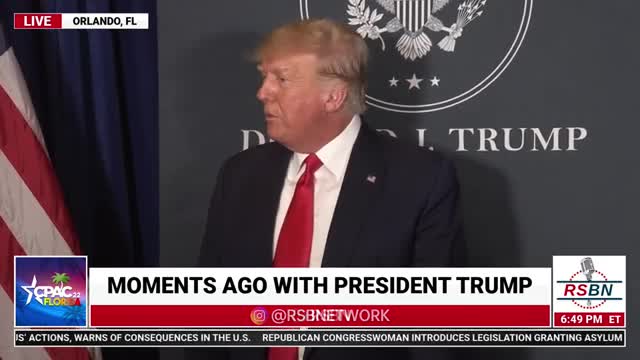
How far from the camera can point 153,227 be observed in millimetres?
2281

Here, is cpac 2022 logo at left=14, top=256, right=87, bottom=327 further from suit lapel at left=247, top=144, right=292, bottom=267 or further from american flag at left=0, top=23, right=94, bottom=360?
suit lapel at left=247, top=144, right=292, bottom=267

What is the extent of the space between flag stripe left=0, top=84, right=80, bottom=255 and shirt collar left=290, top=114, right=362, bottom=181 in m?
0.66

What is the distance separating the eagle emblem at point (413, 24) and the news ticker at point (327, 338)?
0.64 meters

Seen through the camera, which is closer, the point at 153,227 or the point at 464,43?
the point at 464,43

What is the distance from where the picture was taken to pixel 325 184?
74.9 inches

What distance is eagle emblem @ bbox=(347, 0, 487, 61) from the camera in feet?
6.59

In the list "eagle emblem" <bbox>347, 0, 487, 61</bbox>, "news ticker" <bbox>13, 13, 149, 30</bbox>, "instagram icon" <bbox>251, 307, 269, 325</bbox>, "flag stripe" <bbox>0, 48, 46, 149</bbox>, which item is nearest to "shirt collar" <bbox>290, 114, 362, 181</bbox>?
"eagle emblem" <bbox>347, 0, 487, 61</bbox>

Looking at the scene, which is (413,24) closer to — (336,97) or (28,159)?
(336,97)

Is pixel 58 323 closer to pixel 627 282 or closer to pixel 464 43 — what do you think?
pixel 464 43

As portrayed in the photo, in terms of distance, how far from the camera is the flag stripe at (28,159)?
80.7 inches

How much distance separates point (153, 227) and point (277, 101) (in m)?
0.59

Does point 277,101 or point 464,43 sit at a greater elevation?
point 464,43

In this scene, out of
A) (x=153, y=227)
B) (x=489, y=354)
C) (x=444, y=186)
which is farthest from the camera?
(x=153, y=227)

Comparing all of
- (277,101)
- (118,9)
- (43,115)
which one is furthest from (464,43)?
(43,115)
